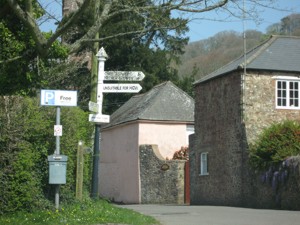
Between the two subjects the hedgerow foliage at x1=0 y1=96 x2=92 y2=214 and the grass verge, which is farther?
the hedgerow foliage at x1=0 y1=96 x2=92 y2=214

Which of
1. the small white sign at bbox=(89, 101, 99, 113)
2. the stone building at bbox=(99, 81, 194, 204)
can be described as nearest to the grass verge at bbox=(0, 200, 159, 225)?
the small white sign at bbox=(89, 101, 99, 113)

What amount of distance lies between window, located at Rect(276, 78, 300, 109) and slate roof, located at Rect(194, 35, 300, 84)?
56cm

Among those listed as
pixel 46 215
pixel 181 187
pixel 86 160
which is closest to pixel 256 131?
pixel 181 187

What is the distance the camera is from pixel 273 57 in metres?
26.8

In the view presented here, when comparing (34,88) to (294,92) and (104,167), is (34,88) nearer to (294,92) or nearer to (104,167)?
(294,92)

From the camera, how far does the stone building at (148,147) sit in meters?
30.7

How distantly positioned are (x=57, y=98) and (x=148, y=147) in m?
17.7

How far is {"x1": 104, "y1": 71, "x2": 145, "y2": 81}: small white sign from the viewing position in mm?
15500

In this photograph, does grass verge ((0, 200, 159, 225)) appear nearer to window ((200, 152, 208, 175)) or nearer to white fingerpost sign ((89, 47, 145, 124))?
white fingerpost sign ((89, 47, 145, 124))

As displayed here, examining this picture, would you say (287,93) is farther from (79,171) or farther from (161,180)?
(79,171)

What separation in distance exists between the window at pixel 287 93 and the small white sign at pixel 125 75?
11.8m

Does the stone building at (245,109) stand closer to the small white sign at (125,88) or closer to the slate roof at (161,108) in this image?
the slate roof at (161,108)

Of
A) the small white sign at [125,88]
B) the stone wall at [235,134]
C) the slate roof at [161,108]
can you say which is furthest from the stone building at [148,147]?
the small white sign at [125,88]

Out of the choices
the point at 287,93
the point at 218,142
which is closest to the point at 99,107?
the point at 287,93
